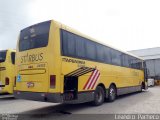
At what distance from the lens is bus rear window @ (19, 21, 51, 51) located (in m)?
8.59

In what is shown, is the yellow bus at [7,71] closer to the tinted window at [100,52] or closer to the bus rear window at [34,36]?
the bus rear window at [34,36]

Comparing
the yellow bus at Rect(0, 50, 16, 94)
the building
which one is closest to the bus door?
the yellow bus at Rect(0, 50, 16, 94)

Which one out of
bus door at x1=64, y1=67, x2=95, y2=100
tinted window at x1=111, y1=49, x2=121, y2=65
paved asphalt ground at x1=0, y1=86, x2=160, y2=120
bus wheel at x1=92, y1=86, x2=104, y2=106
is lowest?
paved asphalt ground at x1=0, y1=86, x2=160, y2=120

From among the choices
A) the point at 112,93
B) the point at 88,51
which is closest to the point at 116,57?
the point at 112,93

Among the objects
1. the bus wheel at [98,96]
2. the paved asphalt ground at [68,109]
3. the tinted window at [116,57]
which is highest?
the tinted window at [116,57]

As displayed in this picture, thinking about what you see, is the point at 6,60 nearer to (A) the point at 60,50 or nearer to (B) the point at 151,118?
(A) the point at 60,50

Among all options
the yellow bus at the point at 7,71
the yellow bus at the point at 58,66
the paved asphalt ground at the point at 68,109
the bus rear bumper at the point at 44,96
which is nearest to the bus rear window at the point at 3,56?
the yellow bus at the point at 7,71

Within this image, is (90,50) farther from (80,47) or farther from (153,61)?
(153,61)

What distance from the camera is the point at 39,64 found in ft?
27.7

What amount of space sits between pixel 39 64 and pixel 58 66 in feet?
2.79

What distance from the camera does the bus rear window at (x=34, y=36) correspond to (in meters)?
8.59

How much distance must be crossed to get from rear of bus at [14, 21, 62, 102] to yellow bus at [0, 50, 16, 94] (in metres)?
4.06

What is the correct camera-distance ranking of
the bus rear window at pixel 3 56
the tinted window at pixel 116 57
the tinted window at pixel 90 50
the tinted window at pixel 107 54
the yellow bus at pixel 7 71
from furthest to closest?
the bus rear window at pixel 3 56, the tinted window at pixel 116 57, the yellow bus at pixel 7 71, the tinted window at pixel 107 54, the tinted window at pixel 90 50

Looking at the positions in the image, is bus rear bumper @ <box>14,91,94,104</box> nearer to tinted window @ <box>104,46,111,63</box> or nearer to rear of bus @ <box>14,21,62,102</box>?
rear of bus @ <box>14,21,62,102</box>
